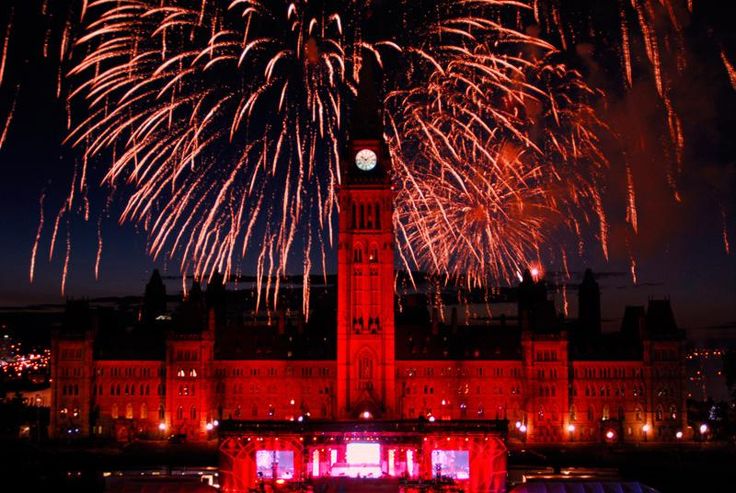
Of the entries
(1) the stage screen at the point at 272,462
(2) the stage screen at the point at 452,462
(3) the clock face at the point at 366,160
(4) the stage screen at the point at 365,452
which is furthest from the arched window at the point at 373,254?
(1) the stage screen at the point at 272,462

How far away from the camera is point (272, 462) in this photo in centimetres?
6756

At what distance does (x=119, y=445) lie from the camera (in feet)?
309

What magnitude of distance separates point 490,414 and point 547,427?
6956 millimetres

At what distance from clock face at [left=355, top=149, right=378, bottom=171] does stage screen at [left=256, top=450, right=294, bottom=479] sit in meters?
38.8

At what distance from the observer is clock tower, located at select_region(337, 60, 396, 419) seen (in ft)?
327

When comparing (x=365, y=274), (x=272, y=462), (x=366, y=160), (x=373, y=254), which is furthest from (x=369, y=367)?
(x=272, y=462)

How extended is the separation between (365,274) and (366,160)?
37.7 feet

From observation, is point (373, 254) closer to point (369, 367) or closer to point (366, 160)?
point (366, 160)

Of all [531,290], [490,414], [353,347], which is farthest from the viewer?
[531,290]

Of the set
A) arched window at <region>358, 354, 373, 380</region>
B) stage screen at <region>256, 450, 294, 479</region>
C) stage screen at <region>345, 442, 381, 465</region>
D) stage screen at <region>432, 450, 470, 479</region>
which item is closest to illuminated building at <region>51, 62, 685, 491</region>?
arched window at <region>358, 354, 373, 380</region>

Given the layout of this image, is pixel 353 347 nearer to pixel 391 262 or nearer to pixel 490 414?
pixel 391 262

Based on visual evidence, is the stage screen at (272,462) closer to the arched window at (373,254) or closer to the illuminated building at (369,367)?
the illuminated building at (369,367)

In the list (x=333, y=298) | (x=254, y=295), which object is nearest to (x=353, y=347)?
(x=333, y=298)

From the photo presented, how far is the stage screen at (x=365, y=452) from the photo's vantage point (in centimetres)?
6881
